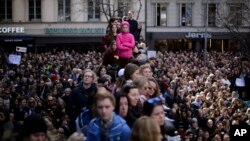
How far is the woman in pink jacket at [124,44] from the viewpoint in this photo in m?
13.9

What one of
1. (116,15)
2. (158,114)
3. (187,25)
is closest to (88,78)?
(158,114)

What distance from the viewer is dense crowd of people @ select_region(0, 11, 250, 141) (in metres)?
6.87

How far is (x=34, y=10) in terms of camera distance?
1884 inches

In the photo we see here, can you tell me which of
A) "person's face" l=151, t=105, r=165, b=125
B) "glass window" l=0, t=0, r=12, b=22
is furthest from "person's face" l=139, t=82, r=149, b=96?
"glass window" l=0, t=0, r=12, b=22

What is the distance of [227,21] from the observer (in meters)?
45.8

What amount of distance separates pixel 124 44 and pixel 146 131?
7990 mm

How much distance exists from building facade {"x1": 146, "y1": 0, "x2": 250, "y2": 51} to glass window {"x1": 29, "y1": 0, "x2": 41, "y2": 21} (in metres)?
9.87

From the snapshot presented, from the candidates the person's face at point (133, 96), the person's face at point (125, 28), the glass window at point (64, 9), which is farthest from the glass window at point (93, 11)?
the person's face at point (133, 96)

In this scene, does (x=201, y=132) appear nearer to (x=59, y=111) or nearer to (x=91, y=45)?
(x=59, y=111)

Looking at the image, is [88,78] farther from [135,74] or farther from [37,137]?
[37,137]

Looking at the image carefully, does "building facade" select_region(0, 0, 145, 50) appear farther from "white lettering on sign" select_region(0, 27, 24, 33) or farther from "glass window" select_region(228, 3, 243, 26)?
"glass window" select_region(228, 3, 243, 26)

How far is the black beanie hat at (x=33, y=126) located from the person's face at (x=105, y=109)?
0.73 metres

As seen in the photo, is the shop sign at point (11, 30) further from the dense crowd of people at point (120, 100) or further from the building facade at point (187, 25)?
the dense crowd of people at point (120, 100)

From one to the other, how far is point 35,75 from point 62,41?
925 inches
